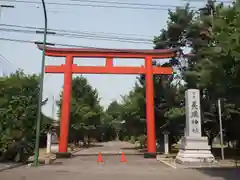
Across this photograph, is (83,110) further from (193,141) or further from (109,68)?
(193,141)

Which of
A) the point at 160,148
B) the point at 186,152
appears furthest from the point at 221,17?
the point at 160,148

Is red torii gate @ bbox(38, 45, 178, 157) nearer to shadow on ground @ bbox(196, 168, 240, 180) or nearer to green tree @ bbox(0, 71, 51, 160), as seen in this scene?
green tree @ bbox(0, 71, 51, 160)

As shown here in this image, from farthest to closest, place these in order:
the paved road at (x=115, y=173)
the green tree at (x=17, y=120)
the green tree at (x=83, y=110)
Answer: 1. the green tree at (x=83, y=110)
2. the green tree at (x=17, y=120)
3. the paved road at (x=115, y=173)

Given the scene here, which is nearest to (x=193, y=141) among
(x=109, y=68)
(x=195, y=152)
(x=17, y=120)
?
(x=195, y=152)

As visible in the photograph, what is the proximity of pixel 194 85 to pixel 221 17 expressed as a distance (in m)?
11.1

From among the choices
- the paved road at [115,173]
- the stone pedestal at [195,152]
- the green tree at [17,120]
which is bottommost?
the paved road at [115,173]

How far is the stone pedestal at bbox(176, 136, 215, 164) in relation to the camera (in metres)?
16.2

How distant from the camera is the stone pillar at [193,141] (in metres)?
16.3

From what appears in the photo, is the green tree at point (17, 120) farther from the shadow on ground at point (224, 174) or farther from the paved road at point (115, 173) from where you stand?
the shadow on ground at point (224, 174)

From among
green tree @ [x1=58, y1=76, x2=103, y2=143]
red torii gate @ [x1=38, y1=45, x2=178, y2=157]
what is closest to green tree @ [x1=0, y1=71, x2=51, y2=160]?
red torii gate @ [x1=38, y1=45, x2=178, y2=157]

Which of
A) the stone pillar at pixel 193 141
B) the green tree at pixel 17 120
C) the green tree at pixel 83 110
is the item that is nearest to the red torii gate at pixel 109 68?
the green tree at pixel 17 120

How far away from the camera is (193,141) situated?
55.5 feet

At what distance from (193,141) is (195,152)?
27.2 inches

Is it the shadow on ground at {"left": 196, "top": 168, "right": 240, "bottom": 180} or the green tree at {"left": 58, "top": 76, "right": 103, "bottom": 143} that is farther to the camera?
the green tree at {"left": 58, "top": 76, "right": 103, "bottom": 143}
